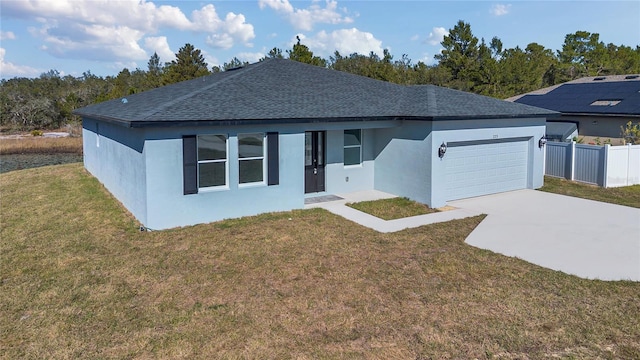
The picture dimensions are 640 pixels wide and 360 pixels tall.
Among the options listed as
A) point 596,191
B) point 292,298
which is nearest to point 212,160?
point 292,298

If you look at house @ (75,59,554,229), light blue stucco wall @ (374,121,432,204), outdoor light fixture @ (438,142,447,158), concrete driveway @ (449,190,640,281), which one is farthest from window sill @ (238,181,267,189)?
concrete driveway @ (449,190,640,281)

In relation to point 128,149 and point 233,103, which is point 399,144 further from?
point 128,149

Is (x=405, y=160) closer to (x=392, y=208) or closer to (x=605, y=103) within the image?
(x=392, y=208)

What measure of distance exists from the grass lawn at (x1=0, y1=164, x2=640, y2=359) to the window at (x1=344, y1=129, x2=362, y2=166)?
470 centimetres

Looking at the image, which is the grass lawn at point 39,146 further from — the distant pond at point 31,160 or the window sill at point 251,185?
the window sill at point 251,185

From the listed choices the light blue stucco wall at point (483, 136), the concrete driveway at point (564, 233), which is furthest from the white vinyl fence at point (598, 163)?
the concrete driveway at point (564, 233)

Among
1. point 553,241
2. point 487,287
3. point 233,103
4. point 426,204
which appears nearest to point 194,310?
point 487,287

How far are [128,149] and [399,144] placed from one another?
25.9ft

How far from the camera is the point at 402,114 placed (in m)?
13.6

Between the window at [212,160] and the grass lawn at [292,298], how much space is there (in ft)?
4.36

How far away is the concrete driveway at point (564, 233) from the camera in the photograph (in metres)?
8.30

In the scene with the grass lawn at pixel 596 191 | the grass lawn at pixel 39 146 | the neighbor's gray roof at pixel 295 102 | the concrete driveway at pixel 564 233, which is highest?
the neighbor's gray roof at pixel 295 102

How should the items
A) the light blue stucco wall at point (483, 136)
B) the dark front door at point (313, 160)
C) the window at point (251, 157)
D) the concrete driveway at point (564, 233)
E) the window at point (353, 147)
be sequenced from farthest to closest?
the window at point (353, 147) → the dark front door at point (313, 160) → the light blue stucco wall at point (483, 136) → the window at point (251, 157) → the concrete driveway at point (564, 233)

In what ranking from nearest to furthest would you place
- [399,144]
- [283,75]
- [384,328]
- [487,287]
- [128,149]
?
[384,328]
[487,287]
[128,149]
[399,144]
[283,75]
